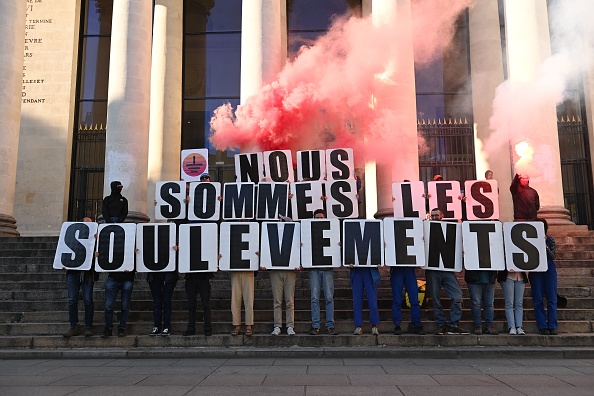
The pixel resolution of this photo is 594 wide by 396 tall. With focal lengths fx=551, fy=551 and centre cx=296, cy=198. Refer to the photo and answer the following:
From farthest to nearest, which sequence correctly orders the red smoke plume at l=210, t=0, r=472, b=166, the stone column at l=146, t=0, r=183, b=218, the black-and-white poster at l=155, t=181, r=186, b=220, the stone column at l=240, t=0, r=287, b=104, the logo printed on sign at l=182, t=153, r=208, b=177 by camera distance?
the stone column at l=146, t=0, r=183, b=218 → the stone column at l=240, t=0, r=287, b=104 → the red smoke plume at l=210, t=0, r=472, b=166 → the logo printed on sign at l=182, t=153, r=208, b=177 → the black-and-white poster at l=155, t=181, r=186, b=220

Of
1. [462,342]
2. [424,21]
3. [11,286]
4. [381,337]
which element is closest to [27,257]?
[11,286]

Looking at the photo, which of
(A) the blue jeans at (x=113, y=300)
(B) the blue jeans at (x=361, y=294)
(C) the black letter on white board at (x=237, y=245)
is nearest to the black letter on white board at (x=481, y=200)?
(B) the blue jeans at (x=361, y=294)

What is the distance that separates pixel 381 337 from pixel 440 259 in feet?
6.03

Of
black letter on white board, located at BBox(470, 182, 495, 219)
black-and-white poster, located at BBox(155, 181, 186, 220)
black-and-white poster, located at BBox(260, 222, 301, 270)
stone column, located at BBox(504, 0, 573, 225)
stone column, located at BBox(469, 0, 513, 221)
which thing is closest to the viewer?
black-and-white poster, located at BBox(260, 222, 301, 270)

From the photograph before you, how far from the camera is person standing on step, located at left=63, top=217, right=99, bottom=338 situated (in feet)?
33.4

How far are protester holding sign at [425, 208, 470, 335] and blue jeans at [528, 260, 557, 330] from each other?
131cm

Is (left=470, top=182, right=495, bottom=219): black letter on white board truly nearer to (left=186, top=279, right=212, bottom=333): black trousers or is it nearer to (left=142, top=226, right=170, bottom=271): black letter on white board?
(left=186, top=279, right=212, bottom=333): black trousers

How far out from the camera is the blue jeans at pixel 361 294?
9844mm

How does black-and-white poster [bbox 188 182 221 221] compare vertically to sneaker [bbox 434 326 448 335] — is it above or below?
above

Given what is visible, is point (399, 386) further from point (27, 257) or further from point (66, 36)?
point (66, 36)

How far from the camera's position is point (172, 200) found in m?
11.7

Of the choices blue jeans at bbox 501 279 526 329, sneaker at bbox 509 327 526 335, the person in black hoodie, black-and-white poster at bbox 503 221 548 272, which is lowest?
sneaker at bbox 509 327 526 335

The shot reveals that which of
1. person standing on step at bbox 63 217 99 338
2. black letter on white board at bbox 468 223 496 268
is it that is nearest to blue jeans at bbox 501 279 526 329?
black letter on white board at bbox 468 223 496 268

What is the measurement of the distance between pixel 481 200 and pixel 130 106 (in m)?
9.93
